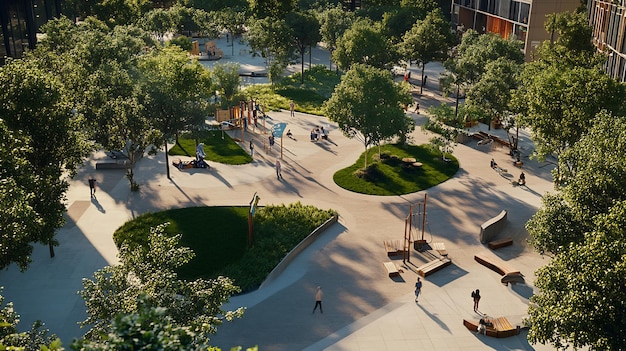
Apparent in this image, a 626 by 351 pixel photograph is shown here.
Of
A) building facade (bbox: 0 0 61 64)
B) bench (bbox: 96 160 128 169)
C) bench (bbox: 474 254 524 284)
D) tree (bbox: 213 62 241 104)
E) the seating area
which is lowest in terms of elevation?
the seating area

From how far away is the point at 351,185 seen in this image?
148 ft

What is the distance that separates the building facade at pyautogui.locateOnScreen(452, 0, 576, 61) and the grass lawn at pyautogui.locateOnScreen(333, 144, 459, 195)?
101 ft

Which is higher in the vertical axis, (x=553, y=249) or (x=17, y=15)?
(x=17, y=15)

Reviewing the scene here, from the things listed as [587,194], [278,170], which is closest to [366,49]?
[278,170]

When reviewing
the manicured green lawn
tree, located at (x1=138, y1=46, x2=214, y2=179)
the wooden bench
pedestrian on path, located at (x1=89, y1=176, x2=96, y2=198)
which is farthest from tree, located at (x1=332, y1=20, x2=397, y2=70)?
the wooden bench

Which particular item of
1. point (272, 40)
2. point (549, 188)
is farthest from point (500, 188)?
point (272, 40)

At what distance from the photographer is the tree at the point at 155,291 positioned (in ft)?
58.1

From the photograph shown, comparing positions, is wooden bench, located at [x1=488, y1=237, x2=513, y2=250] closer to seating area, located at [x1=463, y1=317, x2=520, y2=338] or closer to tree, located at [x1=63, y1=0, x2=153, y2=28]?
seating area, located at [x1=463, y1=317, x2=520, y2=338]

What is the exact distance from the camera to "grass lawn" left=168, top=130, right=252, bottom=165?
50.2 m

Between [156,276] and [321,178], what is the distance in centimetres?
2913

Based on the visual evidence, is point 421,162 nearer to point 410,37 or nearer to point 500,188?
point 500,188

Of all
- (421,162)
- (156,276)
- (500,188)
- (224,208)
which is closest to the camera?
(156,276)

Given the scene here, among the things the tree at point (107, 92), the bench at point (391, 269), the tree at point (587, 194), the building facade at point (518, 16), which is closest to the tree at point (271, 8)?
the building facade at point (518, 16)

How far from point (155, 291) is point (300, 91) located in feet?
185
